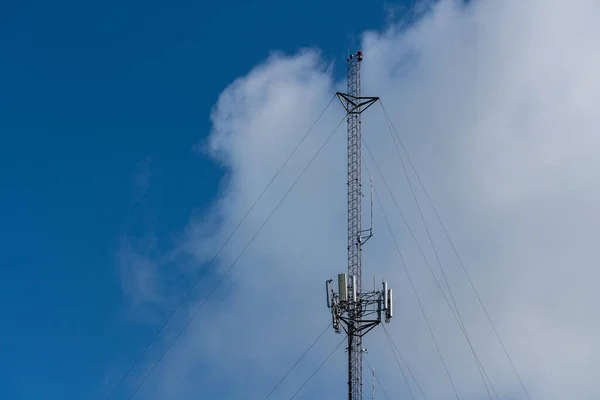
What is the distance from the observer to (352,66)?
148500 millimetres

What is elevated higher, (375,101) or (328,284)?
(375,101)

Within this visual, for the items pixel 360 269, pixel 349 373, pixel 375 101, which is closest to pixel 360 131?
pixel 375 101

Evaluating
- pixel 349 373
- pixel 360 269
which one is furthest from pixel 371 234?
pixel 349 373

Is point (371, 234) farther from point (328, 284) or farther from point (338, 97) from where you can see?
point (338, 97)

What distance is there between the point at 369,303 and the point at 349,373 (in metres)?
7.82

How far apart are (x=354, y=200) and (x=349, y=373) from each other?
62.5 ft

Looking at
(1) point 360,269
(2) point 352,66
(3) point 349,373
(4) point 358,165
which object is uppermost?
(2) point 352,66

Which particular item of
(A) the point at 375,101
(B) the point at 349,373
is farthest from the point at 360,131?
(B) the point at 349,373

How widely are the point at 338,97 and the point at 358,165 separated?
865 centimetres

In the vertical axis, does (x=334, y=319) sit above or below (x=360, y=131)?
below

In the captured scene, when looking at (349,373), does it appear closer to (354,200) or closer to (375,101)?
(354,200)

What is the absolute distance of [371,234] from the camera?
468ft

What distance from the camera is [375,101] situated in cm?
14762

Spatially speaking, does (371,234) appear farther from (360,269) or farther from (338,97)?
(338,97)
